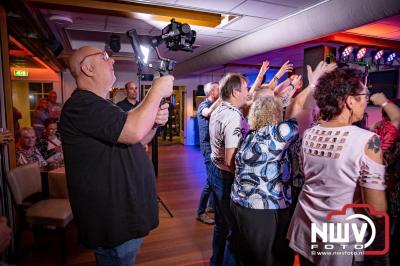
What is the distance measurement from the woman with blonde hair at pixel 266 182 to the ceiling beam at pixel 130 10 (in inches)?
94.8

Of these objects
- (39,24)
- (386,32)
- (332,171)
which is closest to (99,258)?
(332,171)

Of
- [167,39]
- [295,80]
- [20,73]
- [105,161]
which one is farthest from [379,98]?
[20,73]

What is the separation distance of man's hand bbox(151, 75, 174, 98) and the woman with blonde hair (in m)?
0.58

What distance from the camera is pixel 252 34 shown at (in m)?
4.17

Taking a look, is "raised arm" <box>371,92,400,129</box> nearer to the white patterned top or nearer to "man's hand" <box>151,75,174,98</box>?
the white patterned top

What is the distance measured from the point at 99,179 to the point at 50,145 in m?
2.87

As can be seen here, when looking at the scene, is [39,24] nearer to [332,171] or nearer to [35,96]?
[332,171]

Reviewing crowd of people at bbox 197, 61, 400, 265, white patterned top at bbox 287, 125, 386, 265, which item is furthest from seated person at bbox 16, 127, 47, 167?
white patterned top at bbox 287, 125, 386, 265

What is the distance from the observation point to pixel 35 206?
2510mm

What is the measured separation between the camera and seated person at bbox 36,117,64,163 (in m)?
3.40

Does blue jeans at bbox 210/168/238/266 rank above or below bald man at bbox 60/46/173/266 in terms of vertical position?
below

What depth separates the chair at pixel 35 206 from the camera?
2357 mm
